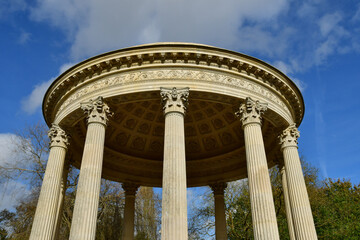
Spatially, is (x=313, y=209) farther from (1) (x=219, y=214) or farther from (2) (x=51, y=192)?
(2) (x=51, y=192)

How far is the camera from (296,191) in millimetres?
22984

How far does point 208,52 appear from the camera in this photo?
2253cm

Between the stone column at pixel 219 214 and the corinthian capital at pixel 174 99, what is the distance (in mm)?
15993

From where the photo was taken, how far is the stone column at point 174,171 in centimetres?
1655

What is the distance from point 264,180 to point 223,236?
1427 centimetres

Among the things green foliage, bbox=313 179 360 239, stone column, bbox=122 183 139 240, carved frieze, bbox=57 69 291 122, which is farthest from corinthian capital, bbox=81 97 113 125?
green foliage, bbox=313 179 360 239

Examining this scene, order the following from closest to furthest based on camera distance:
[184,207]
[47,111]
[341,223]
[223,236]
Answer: [184,207] → [47,111] → [223,236] → [341,223]

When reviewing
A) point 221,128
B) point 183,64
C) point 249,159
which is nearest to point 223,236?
point 221,128

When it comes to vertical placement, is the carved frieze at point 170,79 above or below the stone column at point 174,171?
above

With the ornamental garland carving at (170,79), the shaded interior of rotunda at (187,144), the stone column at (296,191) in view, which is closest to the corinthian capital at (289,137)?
the stone column at (296,191)

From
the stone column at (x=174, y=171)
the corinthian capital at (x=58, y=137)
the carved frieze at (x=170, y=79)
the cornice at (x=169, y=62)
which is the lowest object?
the stone column at (x=174, y=171)

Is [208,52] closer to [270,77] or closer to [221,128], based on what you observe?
[270,77]

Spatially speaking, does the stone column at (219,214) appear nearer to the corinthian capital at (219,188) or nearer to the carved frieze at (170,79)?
the corinthian capital at (219,188)

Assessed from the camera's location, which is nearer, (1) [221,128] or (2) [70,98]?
(2) [70,98]
